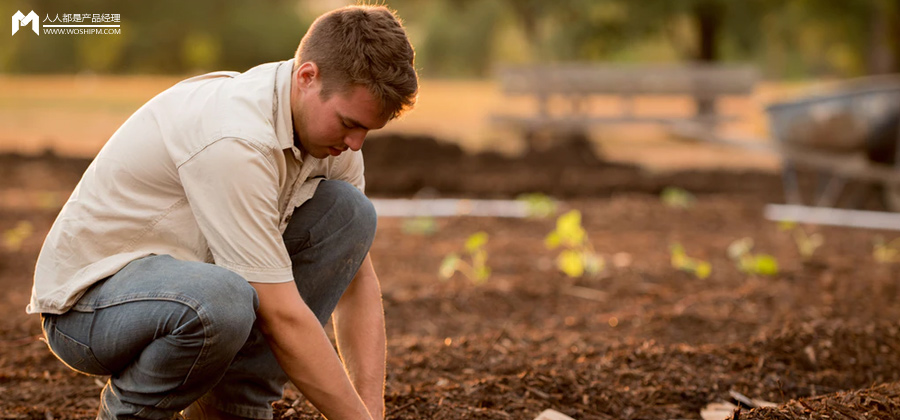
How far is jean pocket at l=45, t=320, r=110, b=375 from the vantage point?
192cm

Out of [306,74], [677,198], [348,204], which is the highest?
[306,74]

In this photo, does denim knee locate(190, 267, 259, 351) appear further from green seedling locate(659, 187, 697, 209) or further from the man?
green seedling locate(659, 187, 697, 209)

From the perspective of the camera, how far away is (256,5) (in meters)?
18.8

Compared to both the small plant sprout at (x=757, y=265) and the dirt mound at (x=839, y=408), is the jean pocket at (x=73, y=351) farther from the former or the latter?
the small plant sprout at (x=757, y=265)

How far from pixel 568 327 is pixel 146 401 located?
7.29 feet

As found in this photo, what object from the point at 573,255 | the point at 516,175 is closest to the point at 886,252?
the point at 573,255

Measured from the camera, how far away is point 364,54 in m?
1.83

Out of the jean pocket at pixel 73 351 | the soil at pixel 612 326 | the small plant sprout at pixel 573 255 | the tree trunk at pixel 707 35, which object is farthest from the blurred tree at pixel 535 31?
the jean pocket at pixel 73 351

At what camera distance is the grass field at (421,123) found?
40.3 ft

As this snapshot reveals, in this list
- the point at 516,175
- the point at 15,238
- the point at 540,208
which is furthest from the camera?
the point at 516,175

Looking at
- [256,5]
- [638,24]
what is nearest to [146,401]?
[638,24]

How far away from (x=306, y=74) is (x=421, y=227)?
4.19 meters

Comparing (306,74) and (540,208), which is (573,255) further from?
(306,74)

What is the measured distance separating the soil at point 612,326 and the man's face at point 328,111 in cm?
92
